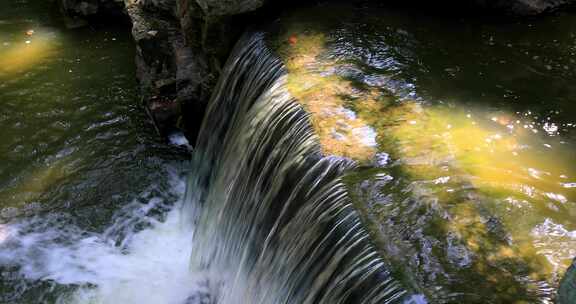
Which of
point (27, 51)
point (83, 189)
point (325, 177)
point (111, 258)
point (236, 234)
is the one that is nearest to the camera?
point (325, 177)

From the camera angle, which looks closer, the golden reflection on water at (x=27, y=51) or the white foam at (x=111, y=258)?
the white foam at (x=111, y=258)

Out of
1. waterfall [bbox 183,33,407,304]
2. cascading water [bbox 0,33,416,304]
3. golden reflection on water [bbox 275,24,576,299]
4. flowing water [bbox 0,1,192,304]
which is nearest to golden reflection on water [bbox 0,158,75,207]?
flowing water [bbox 0,1,192,304]

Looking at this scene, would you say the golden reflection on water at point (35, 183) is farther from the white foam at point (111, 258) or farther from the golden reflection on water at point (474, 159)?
the golden reflection on water at point (474, 159)

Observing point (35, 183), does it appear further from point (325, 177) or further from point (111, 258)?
point (325, 177)

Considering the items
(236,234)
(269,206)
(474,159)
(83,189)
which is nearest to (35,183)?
(83,189)

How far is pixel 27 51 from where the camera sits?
8.02 meters

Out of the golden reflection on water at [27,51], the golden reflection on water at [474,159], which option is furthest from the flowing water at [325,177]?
the golden reflection on water at [27,51]

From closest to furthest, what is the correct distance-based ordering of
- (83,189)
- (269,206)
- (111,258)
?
1. (269,206)
2. (111,258)
3. (83,189)

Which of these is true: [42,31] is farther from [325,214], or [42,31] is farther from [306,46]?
[325,214]

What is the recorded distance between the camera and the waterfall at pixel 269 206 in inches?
110

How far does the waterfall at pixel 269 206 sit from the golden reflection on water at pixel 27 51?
3.65 metres

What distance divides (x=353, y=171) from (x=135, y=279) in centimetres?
245

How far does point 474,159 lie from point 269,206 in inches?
52.1

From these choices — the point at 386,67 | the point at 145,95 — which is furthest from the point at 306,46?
the point at 145,95
